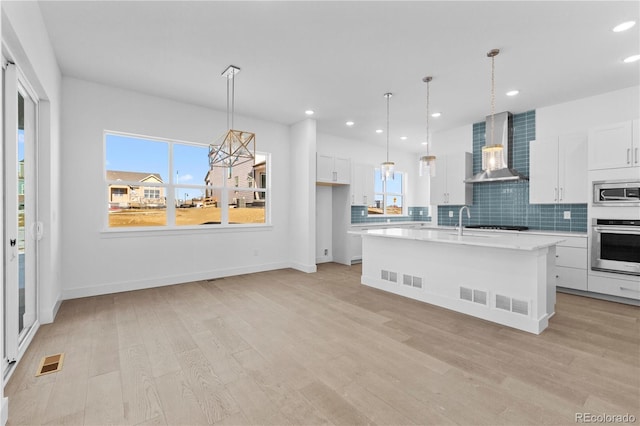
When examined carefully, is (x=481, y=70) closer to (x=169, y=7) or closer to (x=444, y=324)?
(x=444, y=324)

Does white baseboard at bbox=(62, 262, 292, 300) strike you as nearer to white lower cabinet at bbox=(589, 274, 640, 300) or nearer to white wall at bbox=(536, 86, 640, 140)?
white lower cabinet at bbox=(589, 274, 640, 300)

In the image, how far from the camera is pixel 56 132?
11.5ft

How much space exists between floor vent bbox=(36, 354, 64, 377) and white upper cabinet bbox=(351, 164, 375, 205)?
208 inches

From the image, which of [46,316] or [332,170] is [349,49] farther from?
[46,316]

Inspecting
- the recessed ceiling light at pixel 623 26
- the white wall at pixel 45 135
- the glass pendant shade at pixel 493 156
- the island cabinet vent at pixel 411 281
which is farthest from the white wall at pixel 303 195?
the recessed ceiling light at pixel 623 26

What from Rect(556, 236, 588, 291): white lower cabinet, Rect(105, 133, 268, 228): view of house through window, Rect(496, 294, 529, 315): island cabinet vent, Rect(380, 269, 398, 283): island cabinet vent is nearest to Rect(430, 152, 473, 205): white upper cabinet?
Rect(556, 236, 588, 291): white lower cabinet

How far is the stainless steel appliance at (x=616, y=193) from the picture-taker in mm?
3688

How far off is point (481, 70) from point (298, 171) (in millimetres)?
3340

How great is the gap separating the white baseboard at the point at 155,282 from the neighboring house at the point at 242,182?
3.95 ft

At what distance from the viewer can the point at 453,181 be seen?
5828 mm

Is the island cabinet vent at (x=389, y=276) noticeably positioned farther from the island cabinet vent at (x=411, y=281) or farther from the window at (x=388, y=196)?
the window at (x=388, y=196)

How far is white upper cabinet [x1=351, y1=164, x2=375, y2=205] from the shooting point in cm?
671

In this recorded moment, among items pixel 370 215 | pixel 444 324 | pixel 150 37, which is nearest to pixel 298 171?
pixel 370 215

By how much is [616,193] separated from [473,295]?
241cm
